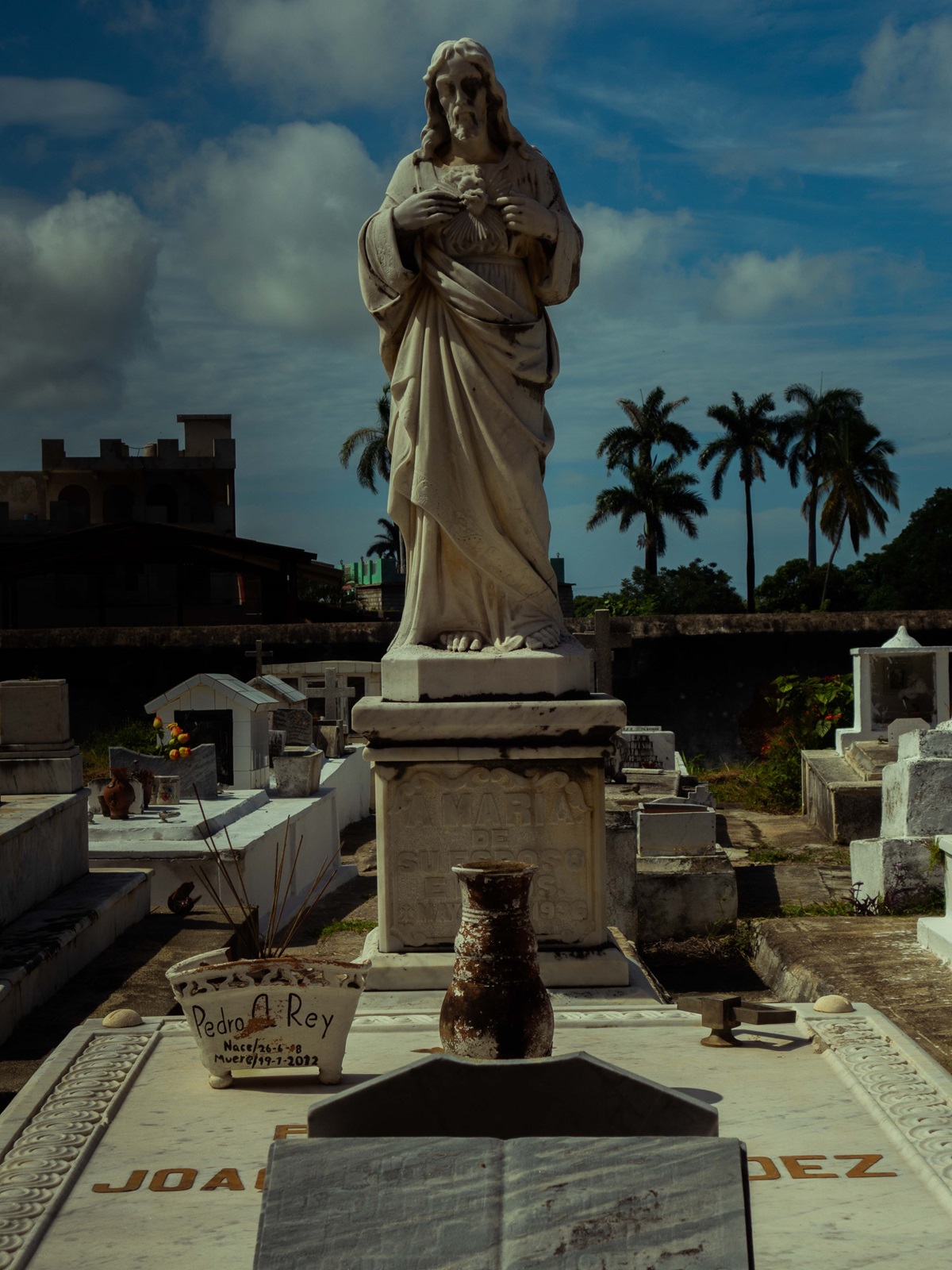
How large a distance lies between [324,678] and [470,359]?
40.3 feet

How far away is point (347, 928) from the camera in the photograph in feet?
26.7

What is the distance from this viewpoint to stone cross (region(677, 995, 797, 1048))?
13.3 feet

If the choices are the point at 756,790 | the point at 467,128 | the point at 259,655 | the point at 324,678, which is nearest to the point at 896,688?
the point at 756,790

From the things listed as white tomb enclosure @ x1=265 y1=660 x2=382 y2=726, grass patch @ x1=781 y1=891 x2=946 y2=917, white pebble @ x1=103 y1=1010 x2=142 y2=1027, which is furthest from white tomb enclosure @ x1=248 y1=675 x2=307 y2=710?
white pebble @ x1=103 y1=1010 x2=142 y2=1027

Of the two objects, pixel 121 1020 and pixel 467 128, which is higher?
pixel 467 128

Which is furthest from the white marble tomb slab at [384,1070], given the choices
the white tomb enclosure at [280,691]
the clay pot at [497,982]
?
the white tomb enclosure at [280,691]

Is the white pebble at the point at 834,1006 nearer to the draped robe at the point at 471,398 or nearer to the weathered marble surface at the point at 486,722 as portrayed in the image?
the weathered marble surface at the point at 486,722

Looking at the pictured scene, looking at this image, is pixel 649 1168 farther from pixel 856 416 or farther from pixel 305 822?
pixel 856 416

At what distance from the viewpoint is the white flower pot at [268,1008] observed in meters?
3.60

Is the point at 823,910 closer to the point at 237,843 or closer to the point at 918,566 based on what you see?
the point at 237,843

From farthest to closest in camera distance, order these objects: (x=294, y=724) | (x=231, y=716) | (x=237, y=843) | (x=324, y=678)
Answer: (x=324, y=678)
(x=294, y=724)
(x=231, y=716)
(x=237, y=843)

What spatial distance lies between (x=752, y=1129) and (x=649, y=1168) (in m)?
1.45

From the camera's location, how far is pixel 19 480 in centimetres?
3931

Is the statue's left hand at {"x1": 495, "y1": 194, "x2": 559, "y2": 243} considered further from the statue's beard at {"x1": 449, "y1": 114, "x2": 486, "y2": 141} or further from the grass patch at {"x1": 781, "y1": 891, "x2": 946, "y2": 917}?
the grass patch at {"x1": 781, "y1": 891, "x2": 946, "y2": 917}
